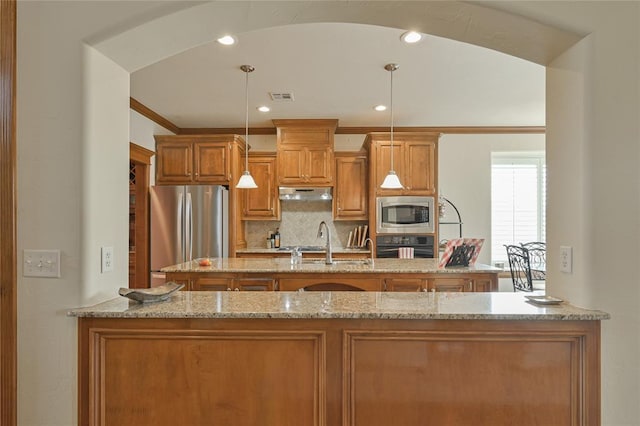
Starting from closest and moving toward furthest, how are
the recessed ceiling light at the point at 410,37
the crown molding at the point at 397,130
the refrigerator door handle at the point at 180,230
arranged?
the recessed ceiling light at the point at 410,37, the refrigerator door handle at the point at 180,230, the crown molding at the point at 397,130

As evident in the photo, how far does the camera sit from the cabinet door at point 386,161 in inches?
193

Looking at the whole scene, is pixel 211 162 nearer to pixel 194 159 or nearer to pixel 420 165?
pixel 194 159

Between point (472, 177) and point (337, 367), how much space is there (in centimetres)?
480

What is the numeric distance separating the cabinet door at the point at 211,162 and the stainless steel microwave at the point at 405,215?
6.80ft

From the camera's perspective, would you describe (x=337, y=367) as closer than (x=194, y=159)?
Yes

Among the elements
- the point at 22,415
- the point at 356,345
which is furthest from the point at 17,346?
the point at 356,345

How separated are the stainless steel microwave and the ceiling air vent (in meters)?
1.75

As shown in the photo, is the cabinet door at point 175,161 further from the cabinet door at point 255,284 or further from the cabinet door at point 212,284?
the cabinet door at point 255,284

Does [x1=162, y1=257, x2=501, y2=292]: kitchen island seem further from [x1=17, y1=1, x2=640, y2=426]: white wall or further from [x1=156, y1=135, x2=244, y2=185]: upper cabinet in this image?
[x1=156, y1=135, x2=244, y2=185]: upper cabinet

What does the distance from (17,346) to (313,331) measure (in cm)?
117

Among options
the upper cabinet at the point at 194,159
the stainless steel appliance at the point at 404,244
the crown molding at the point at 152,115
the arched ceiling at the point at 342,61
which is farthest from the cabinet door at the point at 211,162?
the stainless steel appliance at the point at 404,244

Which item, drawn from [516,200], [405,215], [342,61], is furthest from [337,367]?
[516,200]

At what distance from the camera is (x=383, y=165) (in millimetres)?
4914

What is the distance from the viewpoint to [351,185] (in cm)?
518
